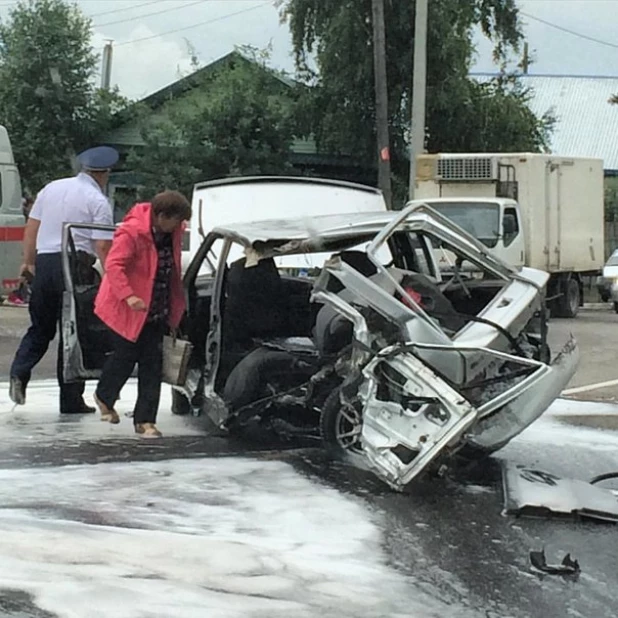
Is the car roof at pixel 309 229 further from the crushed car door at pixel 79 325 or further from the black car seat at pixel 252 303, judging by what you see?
the crushed car door at pixel 79 325

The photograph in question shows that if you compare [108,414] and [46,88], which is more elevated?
[46,88]

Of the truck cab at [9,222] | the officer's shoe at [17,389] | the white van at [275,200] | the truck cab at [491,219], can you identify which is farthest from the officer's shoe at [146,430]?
the truck cab at [491,219]

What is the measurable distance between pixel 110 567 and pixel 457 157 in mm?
16346

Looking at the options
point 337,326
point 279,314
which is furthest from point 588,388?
point 337,326

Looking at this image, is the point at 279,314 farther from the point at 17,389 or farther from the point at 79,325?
the point at 17,389

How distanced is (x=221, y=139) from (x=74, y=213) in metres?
19.3

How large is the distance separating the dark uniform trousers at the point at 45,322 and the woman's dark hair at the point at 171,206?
124 centimetres

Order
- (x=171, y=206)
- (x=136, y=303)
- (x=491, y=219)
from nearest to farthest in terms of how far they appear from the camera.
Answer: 1. (x=136, y=303)
2. (x=171, y=206)
3. (x=491, y=219)

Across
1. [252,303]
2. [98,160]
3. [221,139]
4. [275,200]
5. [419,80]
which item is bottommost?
[252,303]

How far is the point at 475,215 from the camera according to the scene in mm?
19047

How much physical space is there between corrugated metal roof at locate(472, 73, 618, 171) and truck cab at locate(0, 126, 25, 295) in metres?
24.9

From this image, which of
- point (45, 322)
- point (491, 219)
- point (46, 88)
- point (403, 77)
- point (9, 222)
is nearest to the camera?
point (45, 322)

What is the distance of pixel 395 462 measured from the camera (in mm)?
6082

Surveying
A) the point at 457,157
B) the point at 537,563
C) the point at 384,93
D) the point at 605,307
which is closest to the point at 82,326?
the point at 537,563
